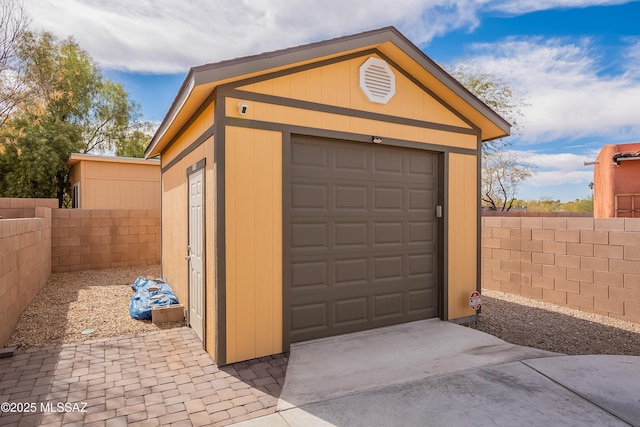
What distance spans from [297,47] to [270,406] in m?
3.55

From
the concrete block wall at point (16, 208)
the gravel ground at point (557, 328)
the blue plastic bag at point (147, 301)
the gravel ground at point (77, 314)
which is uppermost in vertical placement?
the concrete block wall at point (16, 208)

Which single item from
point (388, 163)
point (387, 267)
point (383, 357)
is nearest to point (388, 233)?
point (387, 267)

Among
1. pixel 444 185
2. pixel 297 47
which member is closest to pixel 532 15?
pixel 444 185

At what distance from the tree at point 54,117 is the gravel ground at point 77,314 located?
22.4ft

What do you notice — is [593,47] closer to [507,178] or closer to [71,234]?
[507,178]

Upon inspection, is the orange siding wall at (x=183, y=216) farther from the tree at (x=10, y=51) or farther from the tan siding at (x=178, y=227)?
the tree at (x=10, y=51)

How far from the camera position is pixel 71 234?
8945mm

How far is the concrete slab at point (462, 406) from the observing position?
2709 mm

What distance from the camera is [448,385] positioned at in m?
3.27

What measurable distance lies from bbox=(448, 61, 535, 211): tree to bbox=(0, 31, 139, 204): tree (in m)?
16.7

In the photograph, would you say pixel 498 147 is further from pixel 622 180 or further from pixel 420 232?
pixel 420 232

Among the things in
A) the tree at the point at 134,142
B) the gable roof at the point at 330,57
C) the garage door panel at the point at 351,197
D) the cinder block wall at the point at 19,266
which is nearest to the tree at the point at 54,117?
the tree at the point at 134,142

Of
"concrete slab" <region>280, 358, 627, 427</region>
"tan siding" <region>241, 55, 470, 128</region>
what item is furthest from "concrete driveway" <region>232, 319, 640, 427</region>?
"tan siding" <region>241, 55, 470, 128</region>

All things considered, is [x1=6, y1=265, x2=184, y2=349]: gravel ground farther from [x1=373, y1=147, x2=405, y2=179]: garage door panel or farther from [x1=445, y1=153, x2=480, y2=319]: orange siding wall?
[x1=445, y1=153, x2=480, y2=319]: orange siding wall
